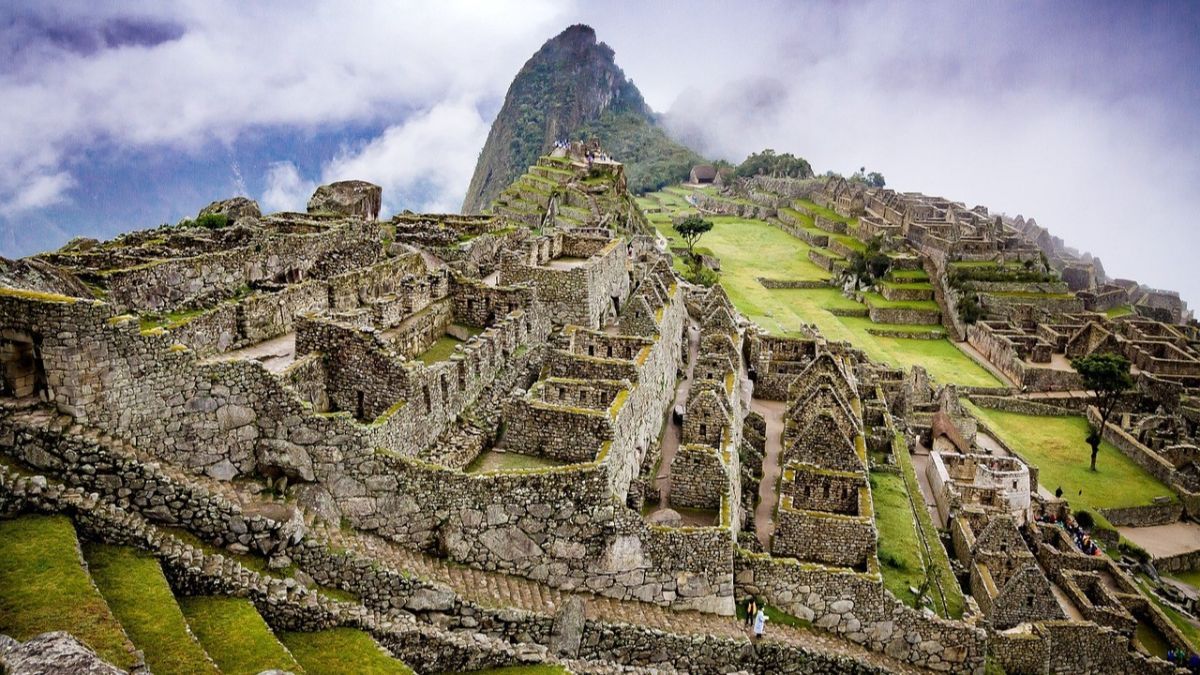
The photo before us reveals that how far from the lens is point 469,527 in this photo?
48.3ft

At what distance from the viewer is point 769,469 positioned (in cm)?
2580

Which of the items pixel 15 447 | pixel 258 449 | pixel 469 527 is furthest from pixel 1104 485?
pixel 15 447

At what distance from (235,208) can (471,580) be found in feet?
77.4

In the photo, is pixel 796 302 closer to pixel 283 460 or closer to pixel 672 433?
pixel 672 433

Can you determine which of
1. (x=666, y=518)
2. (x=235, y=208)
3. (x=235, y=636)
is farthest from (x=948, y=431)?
(x=235, y=636)

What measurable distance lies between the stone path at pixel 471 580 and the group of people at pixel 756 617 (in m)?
0.27

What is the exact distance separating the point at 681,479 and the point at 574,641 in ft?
19.0

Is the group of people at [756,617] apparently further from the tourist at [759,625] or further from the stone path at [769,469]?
the stone path at [769,469]

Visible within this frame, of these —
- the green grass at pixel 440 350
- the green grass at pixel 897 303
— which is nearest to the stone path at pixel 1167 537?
the green grass at pixel 440 350

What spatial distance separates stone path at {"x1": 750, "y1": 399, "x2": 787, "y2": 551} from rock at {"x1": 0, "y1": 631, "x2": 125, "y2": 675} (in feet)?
51.1

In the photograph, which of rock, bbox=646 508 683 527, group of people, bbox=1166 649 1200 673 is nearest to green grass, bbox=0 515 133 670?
rock, bbox=646 508 683 527

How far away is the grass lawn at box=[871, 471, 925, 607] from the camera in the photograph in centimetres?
2150

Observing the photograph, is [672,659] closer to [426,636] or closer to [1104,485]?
[426,636]

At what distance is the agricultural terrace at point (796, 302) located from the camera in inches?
2408
